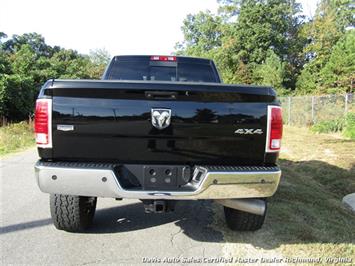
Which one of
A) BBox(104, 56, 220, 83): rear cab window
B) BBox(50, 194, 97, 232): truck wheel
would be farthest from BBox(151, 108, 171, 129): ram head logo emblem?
BBox(104, 56, 220, 83): rear cab window

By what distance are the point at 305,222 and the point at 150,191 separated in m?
2.34

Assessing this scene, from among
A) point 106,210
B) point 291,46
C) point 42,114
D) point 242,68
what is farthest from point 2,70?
point 291,46

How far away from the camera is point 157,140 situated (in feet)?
11.4

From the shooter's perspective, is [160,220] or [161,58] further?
[161,58]

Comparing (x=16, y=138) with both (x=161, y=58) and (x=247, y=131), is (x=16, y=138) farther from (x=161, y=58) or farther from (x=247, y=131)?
(x=247, y=131)

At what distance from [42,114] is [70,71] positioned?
124 feet

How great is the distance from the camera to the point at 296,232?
442 cm

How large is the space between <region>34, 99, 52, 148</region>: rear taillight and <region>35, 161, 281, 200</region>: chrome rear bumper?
0.20 meters

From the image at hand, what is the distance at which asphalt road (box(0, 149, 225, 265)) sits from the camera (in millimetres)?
3844

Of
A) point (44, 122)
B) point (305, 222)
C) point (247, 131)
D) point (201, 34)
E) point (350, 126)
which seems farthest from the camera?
point (201, 34)

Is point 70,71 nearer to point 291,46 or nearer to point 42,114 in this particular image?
point 291,46

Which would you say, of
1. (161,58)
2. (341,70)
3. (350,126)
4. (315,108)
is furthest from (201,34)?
(161,58)

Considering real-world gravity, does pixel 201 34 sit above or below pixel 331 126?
above

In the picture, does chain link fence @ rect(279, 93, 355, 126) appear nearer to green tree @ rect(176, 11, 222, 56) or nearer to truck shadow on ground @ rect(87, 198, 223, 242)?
truck shadow on ground @ rect(87, 198, 223, 242)
